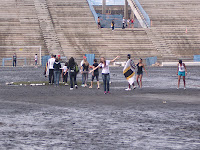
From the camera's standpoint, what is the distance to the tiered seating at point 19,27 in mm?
55562

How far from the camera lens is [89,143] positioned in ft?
32.1

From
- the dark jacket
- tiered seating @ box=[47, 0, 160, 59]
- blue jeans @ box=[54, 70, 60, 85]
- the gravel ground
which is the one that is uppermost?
tiered seating @ box=[47, 0, 160, 59]

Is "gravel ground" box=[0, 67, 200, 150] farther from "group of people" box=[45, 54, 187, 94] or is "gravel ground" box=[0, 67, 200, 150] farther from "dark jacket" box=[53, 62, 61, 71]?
"dark jacket" box=[53, 62, 61, 71]

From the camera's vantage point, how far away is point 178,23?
6241 centimetres

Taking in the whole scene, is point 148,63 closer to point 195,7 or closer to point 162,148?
point 195,7

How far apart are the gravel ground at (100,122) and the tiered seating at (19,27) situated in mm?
35569

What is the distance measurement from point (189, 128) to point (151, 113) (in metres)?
3.04

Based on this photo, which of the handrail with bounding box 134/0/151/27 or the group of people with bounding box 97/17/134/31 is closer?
the group of people with bounding box 97/17/134/31

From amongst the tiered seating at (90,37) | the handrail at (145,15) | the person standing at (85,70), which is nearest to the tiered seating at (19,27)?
the tiered seating at (90,37)

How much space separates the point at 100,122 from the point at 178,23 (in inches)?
2018

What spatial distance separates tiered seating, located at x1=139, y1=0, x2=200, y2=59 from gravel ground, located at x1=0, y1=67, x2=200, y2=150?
38.2 meters

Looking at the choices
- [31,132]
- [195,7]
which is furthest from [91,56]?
[31,132]

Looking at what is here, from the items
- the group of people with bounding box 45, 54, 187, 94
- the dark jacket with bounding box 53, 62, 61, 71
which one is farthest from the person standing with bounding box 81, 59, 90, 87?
the dark jacket with bounding box 53, 62, 61, 71

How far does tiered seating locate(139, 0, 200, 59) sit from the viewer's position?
5841cm
